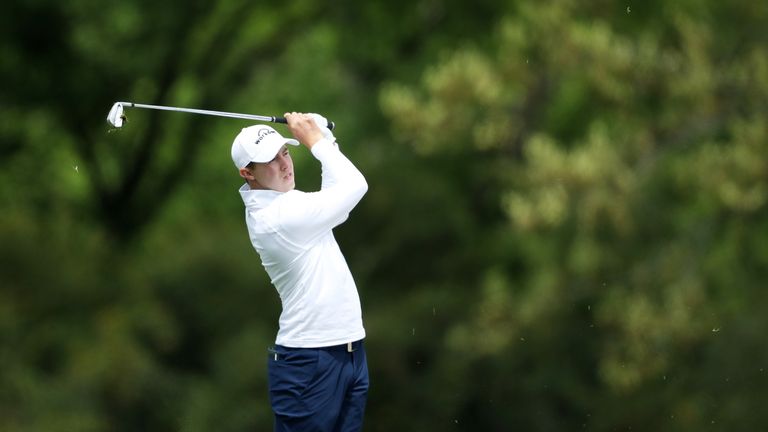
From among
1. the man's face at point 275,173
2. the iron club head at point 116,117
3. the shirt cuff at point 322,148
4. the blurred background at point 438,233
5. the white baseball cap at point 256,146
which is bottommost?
the blurred background at point 438,233

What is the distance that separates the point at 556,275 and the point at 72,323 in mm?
5601

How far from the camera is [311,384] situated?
575 centimetres

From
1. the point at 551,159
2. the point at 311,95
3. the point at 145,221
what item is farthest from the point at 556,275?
the point at 311,95

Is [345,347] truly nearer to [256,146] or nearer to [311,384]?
[311,384]

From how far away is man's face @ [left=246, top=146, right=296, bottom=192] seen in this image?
5.74m

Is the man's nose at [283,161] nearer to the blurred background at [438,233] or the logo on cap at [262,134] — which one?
the logo on cap at [262,134]

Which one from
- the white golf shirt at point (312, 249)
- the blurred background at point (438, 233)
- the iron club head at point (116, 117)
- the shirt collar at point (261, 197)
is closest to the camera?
the white golf shirt at point (312, 249)

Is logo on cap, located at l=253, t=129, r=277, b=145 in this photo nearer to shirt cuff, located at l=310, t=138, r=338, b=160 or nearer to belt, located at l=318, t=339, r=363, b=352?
shirt cuff, located at l=310, t=138, r=338, b=160

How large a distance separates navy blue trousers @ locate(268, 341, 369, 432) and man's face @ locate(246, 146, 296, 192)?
656 mm

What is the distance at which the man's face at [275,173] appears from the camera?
5742 mm

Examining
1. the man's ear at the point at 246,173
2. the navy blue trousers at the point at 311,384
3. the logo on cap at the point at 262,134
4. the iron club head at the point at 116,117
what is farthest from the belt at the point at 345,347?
the iron club head at the point at 116,117

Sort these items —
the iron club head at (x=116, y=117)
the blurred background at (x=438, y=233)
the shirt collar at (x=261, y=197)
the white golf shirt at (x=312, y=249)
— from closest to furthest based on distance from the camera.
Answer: the white golf shirt at (x=312, y=249)
the shirt collar at (x=261, y=197)
the iron club head at (x=116, y=117)
the blurred background at (x=438, y=233)

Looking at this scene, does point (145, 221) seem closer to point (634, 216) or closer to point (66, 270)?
point (66, 270)

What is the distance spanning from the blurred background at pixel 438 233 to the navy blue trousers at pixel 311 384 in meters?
7.90
